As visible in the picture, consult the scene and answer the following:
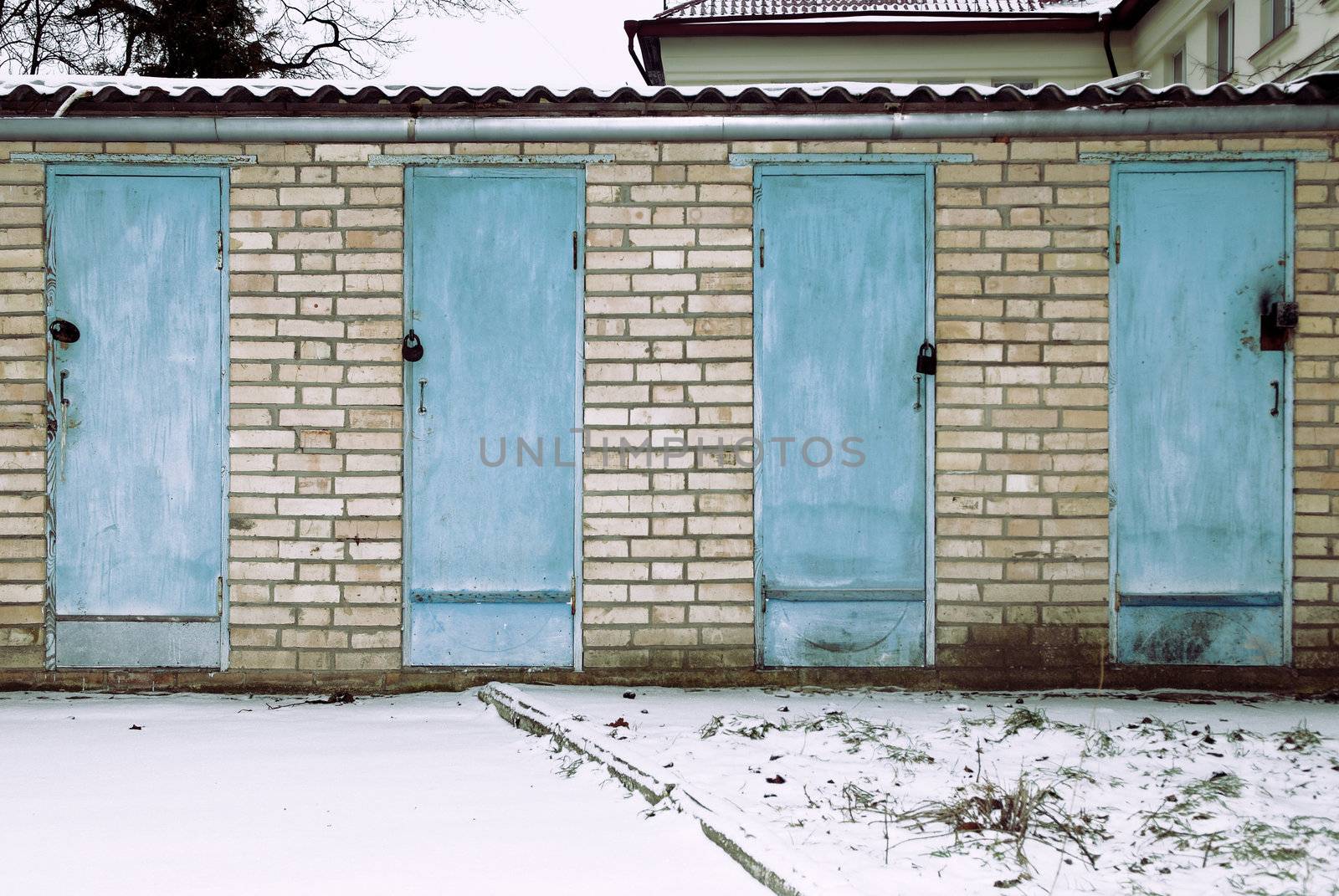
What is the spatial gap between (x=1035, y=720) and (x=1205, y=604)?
124 centimetres

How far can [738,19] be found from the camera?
15.9m

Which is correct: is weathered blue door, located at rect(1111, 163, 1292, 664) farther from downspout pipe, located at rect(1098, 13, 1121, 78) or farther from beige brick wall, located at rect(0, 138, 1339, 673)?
downspout pipe, located at rect(1098, 13, 1121, 78)

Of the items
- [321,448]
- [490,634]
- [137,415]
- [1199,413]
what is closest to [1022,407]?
[1199,413]

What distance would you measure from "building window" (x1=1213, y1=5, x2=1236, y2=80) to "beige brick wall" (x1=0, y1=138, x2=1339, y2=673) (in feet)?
32.5

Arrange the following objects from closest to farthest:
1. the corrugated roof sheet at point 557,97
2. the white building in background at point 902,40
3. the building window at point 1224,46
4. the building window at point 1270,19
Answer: the corrugated roof sheet at point 557,97 < the building window at point 1270,19 < the building window at point 1224,46 < the white building in background at point 902,40

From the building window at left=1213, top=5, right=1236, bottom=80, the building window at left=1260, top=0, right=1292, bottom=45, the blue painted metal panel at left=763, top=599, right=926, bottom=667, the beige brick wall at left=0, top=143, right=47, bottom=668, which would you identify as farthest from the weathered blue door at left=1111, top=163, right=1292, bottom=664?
the building window at left=1213, top=5, right=1236, bottom=80

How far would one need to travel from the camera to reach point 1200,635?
488cm

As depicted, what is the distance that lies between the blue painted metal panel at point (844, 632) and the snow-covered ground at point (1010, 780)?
178mm

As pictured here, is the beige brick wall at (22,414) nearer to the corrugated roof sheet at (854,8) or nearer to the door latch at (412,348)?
the door latch at (412,348)

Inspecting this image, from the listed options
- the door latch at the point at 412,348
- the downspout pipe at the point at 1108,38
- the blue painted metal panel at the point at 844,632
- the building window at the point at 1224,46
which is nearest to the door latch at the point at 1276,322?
the blue painted metal panel at the point at 844,632

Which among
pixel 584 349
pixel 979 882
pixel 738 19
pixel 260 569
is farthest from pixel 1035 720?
pixel 738 19

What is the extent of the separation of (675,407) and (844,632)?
133 cm

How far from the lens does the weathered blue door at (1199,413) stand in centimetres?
486

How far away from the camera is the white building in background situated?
52.2 feet
